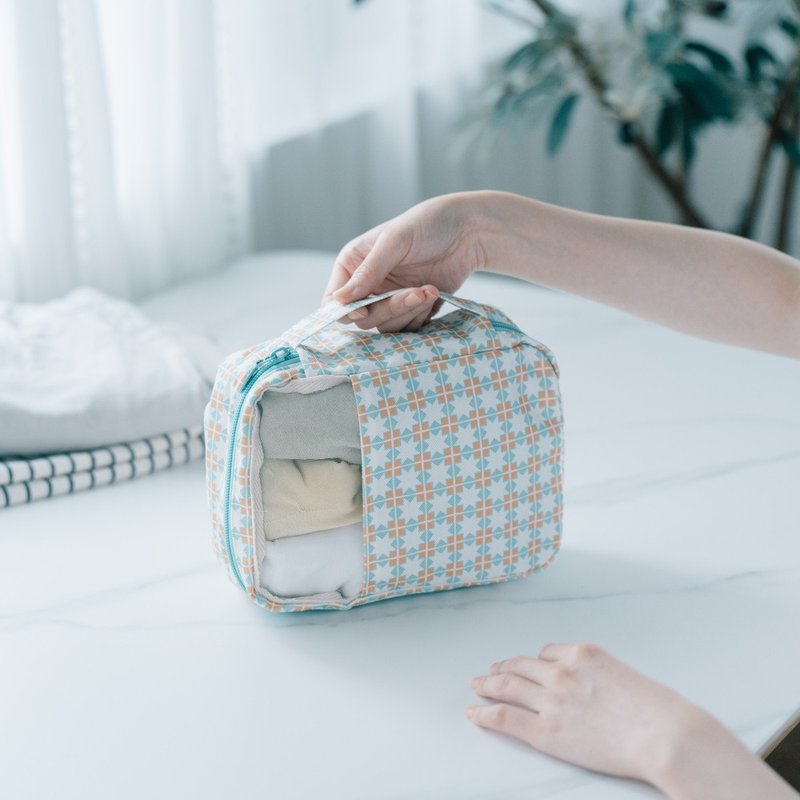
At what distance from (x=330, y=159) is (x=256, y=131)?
27 cm

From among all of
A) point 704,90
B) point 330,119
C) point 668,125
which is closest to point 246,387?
point 330,119

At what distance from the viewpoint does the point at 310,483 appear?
79 cm

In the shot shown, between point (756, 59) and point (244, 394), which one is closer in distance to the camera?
point (244, 394)

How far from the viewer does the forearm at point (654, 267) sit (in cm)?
96

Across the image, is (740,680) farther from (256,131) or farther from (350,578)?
(256,131)

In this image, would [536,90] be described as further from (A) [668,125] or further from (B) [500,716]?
(B) [500,716]

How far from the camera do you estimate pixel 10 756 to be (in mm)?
676

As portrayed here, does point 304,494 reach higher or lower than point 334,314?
lower

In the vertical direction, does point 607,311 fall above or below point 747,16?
below

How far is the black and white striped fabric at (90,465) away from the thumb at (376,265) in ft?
1.01

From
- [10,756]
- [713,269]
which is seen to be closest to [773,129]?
[713,269]

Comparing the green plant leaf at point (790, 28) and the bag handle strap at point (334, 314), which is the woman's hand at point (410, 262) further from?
the green plant leaf at point (790, 28)

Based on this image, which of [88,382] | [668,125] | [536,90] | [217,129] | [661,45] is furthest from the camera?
[668,125]

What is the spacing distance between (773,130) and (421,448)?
168cm
